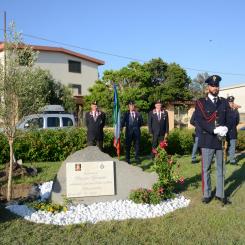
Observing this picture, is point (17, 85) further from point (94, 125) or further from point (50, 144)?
point (50, 144)

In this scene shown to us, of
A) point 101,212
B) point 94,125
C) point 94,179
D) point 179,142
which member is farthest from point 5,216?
point 179,142

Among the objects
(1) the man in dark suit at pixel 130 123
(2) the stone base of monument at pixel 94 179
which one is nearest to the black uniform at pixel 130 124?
(1) the man in dark suit at pixel 130 123

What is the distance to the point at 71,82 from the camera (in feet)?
128

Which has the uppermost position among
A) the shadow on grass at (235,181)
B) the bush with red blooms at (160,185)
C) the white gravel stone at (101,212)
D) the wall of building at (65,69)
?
the wall of building at (65,69)

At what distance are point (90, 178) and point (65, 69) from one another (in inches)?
1274

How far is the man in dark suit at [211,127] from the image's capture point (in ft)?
23.0

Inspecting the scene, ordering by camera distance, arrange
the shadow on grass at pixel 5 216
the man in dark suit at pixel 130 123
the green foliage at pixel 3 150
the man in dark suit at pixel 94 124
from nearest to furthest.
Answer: the shadow on grass at pixel 5 216
the man in dark suit at pixel 94 124
the green foliage at pixel 3 150
the man in dark suit at pixel 130 123

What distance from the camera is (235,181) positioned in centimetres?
891

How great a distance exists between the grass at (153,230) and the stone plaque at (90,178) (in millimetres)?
1094

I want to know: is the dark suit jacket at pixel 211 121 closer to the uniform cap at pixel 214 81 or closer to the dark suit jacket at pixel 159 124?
the uniform cap at pixel 214 81

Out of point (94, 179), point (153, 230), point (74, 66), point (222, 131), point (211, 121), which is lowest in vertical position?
point (153, 230)

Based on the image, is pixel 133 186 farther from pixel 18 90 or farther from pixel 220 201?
pixel 18 90

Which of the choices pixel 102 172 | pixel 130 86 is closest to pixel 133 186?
pixel 102 172

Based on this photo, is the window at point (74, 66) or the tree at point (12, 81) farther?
the window at point (74, 66)
